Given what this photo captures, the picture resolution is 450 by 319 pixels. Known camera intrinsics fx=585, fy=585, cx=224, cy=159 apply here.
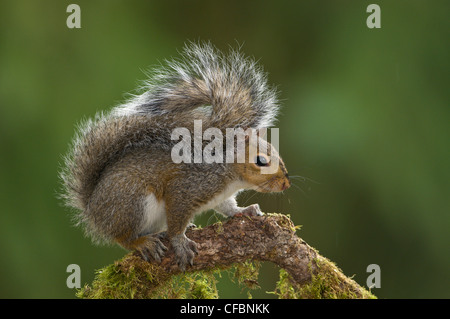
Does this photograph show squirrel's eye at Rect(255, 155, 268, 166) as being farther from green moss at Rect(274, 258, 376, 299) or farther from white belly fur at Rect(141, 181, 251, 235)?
green moss at Rect(274, 258, 376, 299)

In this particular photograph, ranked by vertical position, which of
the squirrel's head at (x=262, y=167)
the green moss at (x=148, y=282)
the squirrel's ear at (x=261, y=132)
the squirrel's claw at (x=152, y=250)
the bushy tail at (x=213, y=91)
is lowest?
the green moss at (x=148, y=282)

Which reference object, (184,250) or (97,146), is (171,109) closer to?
(97,146)

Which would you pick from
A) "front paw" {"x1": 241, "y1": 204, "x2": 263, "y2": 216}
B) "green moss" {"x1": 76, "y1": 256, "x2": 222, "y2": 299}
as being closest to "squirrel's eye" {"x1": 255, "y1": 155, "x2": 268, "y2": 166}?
"front paw" {"x1": 241, "y1": 204, "x2": 263, "y2": 216}

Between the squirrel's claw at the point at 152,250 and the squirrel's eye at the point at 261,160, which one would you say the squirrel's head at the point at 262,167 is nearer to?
the squirrel's eye at the point at 261,160

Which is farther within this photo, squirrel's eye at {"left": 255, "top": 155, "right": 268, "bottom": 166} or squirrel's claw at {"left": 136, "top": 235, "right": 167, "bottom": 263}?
squirrel's eye at {"left": 255, "top": 155, "right": 268, "bottom": 166}

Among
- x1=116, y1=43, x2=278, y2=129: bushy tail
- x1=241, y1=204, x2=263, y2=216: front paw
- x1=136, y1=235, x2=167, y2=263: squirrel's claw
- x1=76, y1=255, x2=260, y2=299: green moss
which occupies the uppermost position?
x1=116, y1=43, x2=278, y2=129: bushy tail

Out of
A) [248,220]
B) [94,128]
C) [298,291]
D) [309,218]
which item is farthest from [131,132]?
[309,218]

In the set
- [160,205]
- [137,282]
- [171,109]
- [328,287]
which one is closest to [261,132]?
[171,109]

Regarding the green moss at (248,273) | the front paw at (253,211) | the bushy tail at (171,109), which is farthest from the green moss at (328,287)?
the bushy tail at (171,109)
